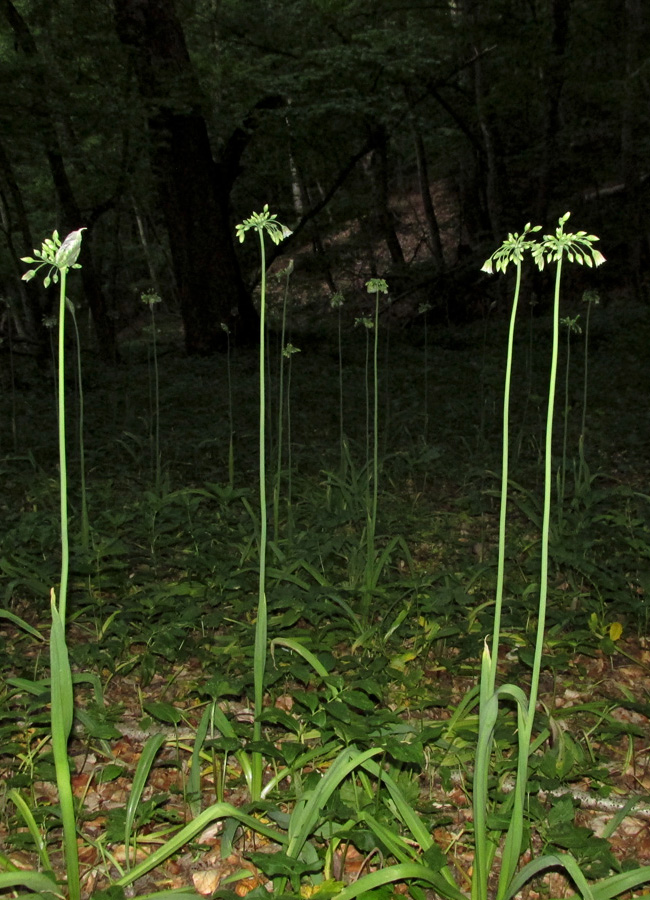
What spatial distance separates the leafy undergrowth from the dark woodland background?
338cm

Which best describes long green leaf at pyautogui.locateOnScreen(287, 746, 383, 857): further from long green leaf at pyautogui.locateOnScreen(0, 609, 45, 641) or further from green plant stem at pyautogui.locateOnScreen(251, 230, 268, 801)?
long green leaf at pyautogui.locateOnScreen(0, 609, 45, 641)

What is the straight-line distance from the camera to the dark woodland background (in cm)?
793

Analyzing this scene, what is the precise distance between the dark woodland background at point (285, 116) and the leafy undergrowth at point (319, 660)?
3.38m

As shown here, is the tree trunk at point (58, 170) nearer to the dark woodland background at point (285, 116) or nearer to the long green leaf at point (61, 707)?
the dark woodland background at point (285, 116)

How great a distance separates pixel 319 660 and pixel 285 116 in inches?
337

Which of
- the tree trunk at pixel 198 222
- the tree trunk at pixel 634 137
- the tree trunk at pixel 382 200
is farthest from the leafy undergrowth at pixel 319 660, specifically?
the tree trunk at pixel 382 200

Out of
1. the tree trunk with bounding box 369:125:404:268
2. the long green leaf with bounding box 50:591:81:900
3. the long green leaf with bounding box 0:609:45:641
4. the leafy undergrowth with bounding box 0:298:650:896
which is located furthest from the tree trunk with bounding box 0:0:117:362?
the tree trunk with bounding box 369:125:404:268

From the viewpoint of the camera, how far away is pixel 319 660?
2.04m

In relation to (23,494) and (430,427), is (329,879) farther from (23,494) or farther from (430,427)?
(430,427)

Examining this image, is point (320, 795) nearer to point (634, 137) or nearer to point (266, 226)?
point (266, 226)

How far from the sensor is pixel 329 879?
5.02 ft

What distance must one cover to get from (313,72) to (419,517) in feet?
21.2

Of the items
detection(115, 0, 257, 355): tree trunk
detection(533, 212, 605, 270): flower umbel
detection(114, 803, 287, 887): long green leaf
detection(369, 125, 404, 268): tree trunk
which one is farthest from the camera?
detection(369, 125, 404, 268): tree trunk

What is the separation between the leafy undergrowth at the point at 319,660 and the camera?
170 cm
